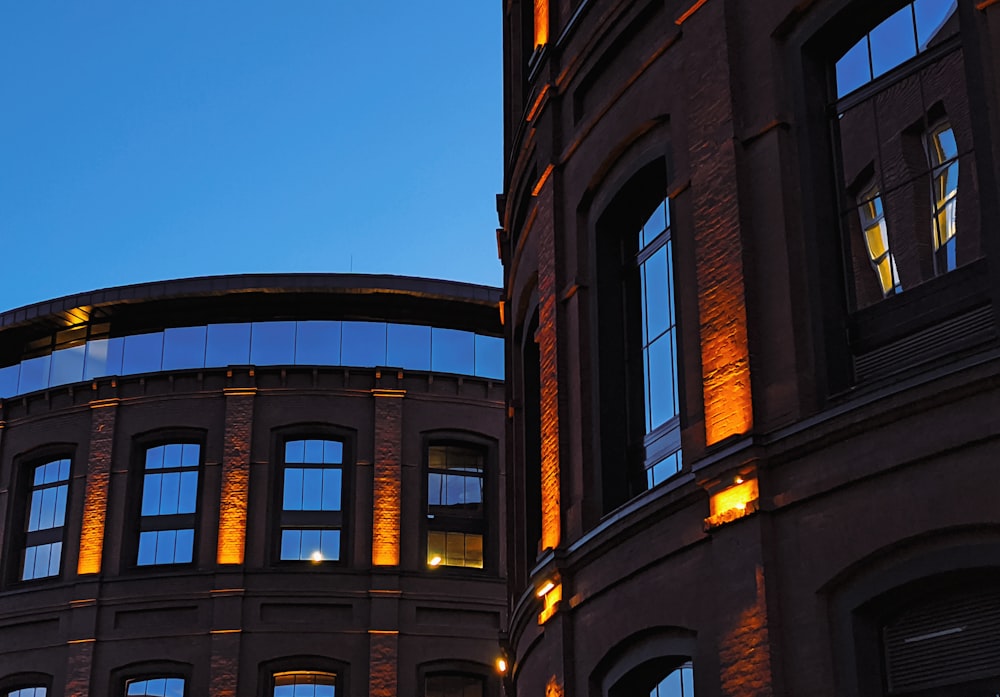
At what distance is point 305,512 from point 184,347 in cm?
536

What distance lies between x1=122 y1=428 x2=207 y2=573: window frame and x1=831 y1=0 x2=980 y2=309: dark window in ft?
80.3

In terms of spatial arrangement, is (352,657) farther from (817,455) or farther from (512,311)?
(817,455)

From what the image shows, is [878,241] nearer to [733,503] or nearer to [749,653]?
[733,503]

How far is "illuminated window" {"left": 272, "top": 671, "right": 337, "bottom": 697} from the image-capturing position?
110ft

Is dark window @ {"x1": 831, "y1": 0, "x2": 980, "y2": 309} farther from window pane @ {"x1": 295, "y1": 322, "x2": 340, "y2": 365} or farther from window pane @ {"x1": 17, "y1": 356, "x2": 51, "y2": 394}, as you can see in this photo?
window pane @ {"x1": 17, "y1": 356, "x2": 51, "y2": 394}

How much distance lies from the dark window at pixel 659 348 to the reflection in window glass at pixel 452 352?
65.7 feet

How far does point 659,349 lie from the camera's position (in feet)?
51.2

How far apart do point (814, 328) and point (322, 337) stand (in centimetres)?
2506

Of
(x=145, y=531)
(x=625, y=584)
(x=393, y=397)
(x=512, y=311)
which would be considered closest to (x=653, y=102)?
(x=625, y=584)

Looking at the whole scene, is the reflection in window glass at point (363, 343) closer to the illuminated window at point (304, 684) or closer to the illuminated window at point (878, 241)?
the illuminated window at point (304, 684)

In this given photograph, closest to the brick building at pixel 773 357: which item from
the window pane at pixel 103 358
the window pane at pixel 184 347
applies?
the window pane at pixel 184 347

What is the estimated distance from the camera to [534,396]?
66.4ft

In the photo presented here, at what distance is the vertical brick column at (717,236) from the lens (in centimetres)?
1284

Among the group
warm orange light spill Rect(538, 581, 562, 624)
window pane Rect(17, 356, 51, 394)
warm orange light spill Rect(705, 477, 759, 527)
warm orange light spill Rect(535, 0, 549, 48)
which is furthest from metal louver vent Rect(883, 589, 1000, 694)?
window pane Rect(17, 356, 51, 394)
